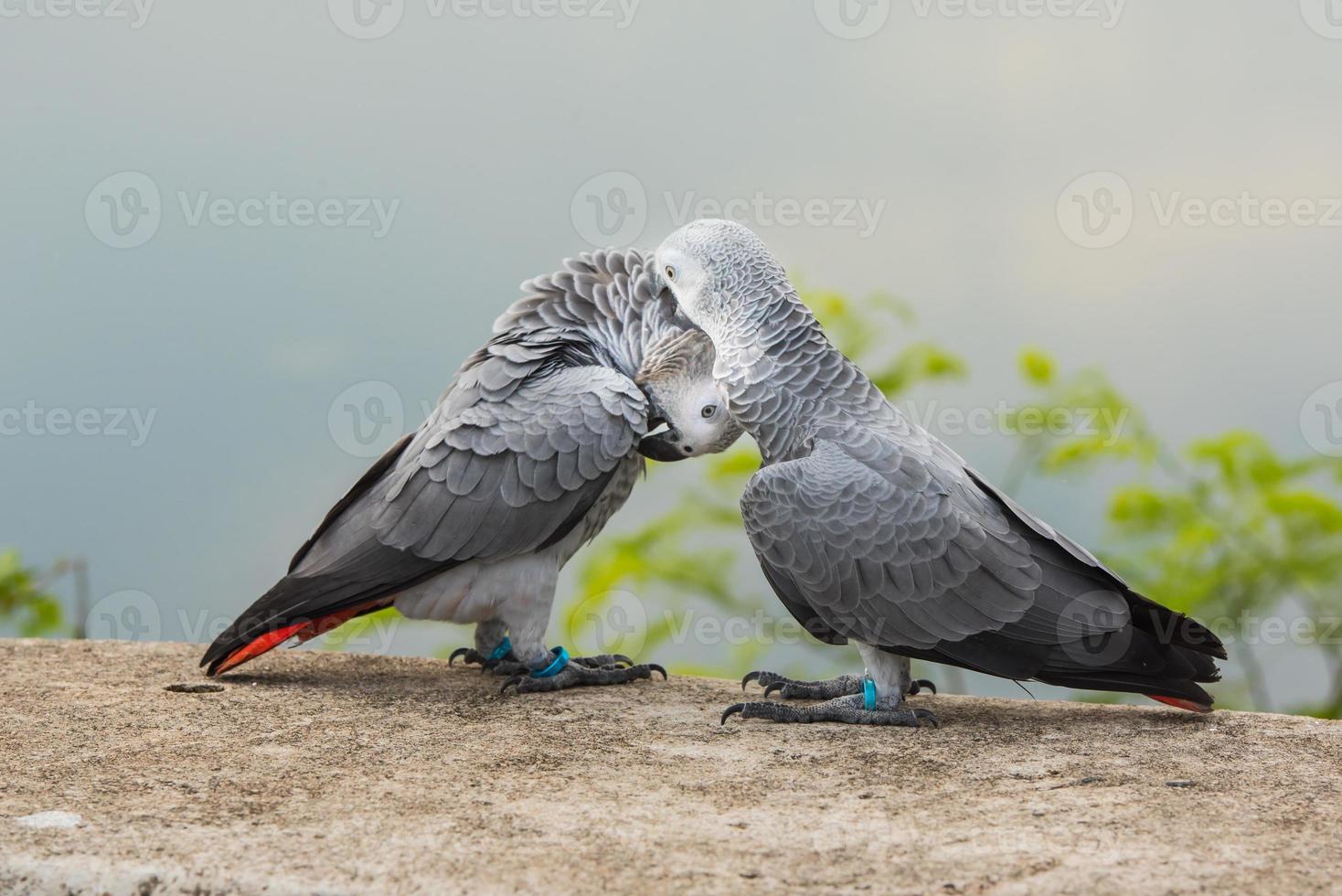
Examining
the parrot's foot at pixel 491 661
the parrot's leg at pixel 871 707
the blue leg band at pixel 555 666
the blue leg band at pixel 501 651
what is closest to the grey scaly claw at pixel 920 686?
the parrot's leg at pixel 871 707

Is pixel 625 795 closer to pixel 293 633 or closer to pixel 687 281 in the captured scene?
pixel 293 633

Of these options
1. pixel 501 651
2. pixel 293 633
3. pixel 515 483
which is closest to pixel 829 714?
pixel 515 483

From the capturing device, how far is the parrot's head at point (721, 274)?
11.0 ft

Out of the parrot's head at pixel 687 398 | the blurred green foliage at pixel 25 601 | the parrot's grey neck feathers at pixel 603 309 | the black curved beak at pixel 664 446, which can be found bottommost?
the blurred green foliage at pixel 25 601

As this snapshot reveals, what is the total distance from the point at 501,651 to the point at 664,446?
0.96 metres

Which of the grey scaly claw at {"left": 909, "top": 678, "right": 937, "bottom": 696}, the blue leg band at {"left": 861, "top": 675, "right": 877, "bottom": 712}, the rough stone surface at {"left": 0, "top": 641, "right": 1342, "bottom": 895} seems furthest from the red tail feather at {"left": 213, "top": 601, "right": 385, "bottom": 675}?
the grey scaly claw at {"left": 909, "top": 678, "right": 937, "bottom": 696}

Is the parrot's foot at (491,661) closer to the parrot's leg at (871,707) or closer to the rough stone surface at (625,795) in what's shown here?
the rough stone surface at (625,795)

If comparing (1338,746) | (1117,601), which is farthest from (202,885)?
(1338,746)

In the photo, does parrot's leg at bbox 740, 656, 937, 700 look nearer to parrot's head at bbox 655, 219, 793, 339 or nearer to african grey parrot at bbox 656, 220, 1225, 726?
african grey parrot at bbox 656, 220, 1225, 726

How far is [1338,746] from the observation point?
310 centimetres

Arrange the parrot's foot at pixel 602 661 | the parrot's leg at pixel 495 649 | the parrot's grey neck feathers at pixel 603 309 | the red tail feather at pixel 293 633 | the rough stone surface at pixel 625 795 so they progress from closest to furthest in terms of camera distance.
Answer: the rough stone surface at pixel 625 795
the red tail feather at pixel 293 633
the parrot's grey neck feathers at pixel 603 309
the parrot's leg at pixel 495 649
the parrot's foot at pixel 602 661

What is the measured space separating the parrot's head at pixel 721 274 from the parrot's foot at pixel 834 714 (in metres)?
1.10

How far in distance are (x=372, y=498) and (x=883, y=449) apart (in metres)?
1.63

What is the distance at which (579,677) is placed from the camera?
3.75 metres
